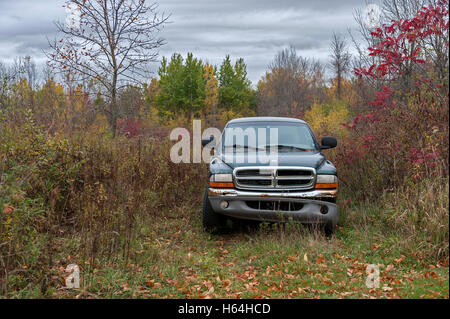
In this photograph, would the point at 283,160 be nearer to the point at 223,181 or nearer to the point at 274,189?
the point at 274,189

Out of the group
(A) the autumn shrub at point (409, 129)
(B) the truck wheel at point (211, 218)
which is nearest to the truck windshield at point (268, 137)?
(B) the truck wheel at point (211, 218)

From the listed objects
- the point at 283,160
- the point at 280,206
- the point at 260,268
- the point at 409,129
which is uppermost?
the point at 409,129

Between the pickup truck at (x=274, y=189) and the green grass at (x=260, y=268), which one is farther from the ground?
the pickup truck at (x=274, y=189)

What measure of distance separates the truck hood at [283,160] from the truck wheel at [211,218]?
677 mm

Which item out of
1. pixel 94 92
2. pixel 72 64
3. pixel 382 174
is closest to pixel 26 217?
pixel 382 174

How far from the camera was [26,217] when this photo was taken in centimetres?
404

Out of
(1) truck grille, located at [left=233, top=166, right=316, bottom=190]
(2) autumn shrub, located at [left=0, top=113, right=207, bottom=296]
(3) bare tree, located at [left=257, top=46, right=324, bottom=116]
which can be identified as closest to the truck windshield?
(1) truck grille, located at [left=233, top=166, right=316, bottom=190]

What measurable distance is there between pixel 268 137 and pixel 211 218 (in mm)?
1765

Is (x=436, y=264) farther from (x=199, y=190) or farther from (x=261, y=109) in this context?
(x=261, y=109)

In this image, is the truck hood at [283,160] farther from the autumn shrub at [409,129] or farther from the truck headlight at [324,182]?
the autumn shrub at [409,129]

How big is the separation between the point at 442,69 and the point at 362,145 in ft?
7.42

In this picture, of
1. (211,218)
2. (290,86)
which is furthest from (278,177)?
(290,86)

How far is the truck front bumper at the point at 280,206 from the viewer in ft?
16.9

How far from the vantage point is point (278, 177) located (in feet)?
17.4
